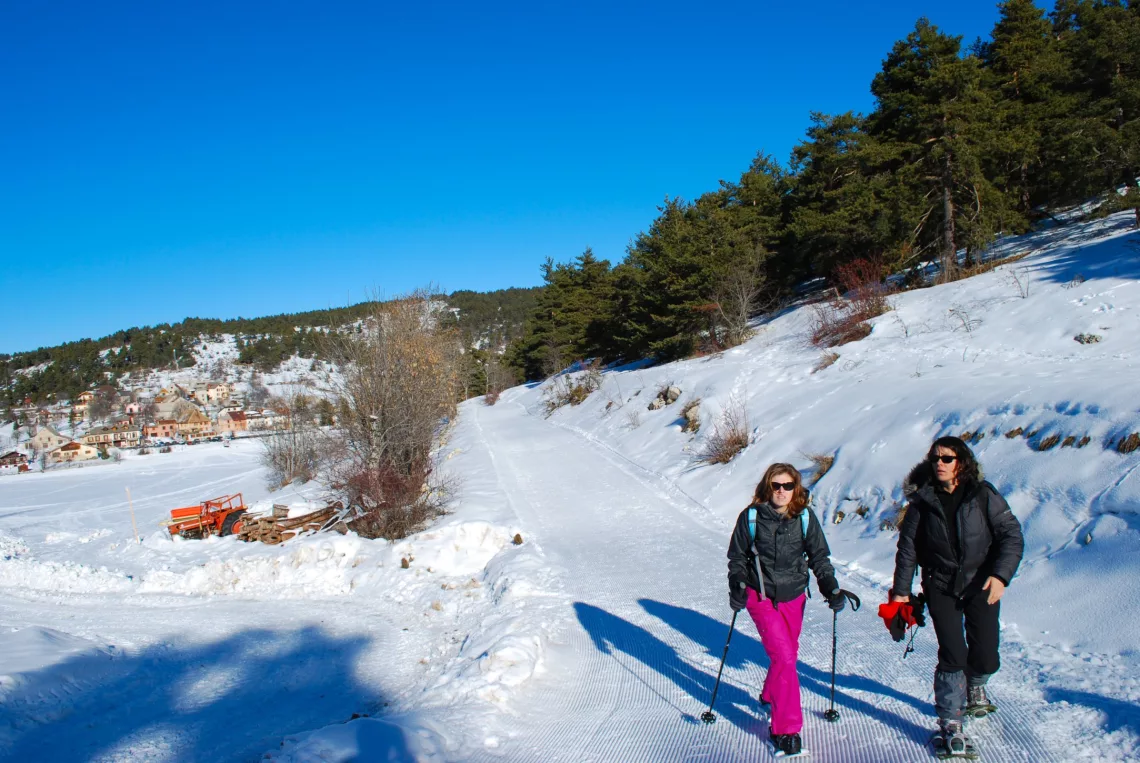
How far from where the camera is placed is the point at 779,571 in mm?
3805

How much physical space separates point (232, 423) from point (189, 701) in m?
119

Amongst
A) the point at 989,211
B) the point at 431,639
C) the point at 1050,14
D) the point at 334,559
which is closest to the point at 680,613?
the point at 431,639

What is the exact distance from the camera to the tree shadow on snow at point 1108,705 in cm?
355

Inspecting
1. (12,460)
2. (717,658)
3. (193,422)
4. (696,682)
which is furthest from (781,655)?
(193,422)

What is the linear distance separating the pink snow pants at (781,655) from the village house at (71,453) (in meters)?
103

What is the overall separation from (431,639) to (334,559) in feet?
13.1

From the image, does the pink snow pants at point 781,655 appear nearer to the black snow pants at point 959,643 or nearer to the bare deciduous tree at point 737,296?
the black snow pants at point 959,643

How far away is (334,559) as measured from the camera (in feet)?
35.3

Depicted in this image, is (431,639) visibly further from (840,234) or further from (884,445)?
(840,234)

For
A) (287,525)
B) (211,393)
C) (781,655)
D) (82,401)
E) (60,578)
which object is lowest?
(60,578)

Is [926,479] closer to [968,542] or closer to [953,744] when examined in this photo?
[968,542]

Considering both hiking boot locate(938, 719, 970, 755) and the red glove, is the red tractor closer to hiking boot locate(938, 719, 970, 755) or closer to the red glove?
the red glove

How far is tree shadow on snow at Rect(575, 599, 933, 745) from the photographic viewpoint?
4.14 meters

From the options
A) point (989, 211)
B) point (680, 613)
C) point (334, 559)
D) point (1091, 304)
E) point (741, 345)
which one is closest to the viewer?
point (680, 613)
